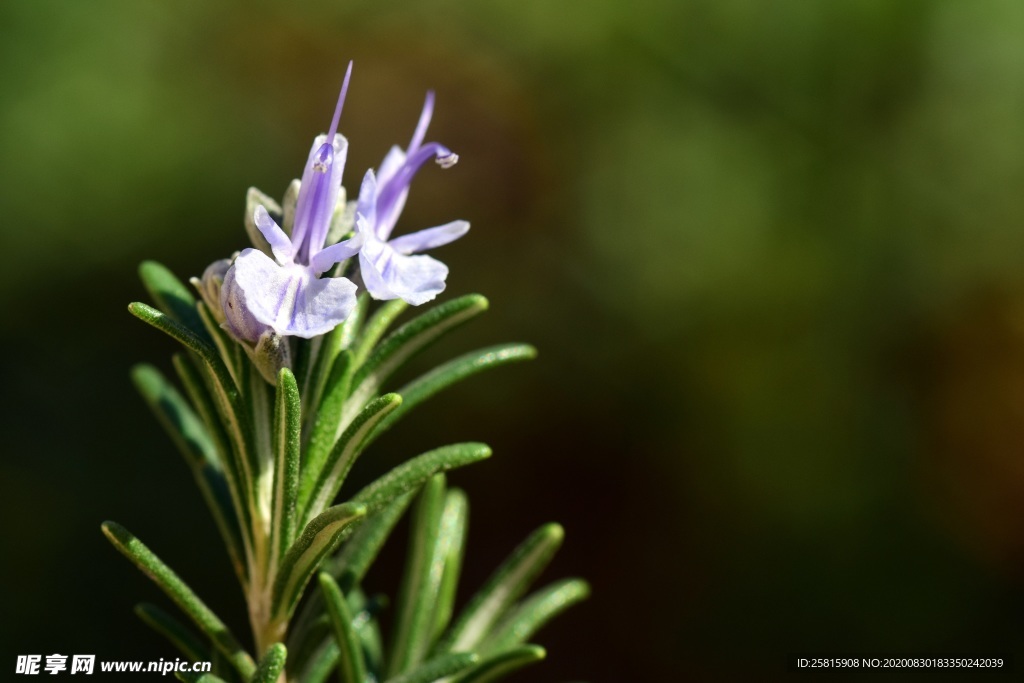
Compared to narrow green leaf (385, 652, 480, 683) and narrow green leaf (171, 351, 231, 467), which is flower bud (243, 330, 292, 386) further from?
narrow green leaf (385, 652, 480, 683)

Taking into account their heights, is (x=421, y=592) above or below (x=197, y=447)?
below

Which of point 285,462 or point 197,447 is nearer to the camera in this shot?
point 285,462

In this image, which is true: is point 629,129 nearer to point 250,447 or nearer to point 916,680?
point 916,680

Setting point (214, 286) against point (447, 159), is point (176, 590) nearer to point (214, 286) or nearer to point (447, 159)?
point (214, 286)

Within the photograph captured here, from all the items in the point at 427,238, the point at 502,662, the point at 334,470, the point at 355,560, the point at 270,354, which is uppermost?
the point at 427,238

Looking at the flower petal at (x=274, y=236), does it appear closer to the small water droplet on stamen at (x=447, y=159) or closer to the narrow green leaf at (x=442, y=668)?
the small water droplet on stamen at (x=447, y=159)

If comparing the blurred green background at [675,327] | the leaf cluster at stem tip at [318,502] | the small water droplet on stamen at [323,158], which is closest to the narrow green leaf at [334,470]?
the leaf cluster at stem tip at [318,502]

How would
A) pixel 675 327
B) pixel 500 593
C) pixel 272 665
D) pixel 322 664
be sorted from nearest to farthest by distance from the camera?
pixel 272 665
pixel 322 664
pixel 500 593
pixel 675 327

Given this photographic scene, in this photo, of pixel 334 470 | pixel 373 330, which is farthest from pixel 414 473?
pixel 373 330
